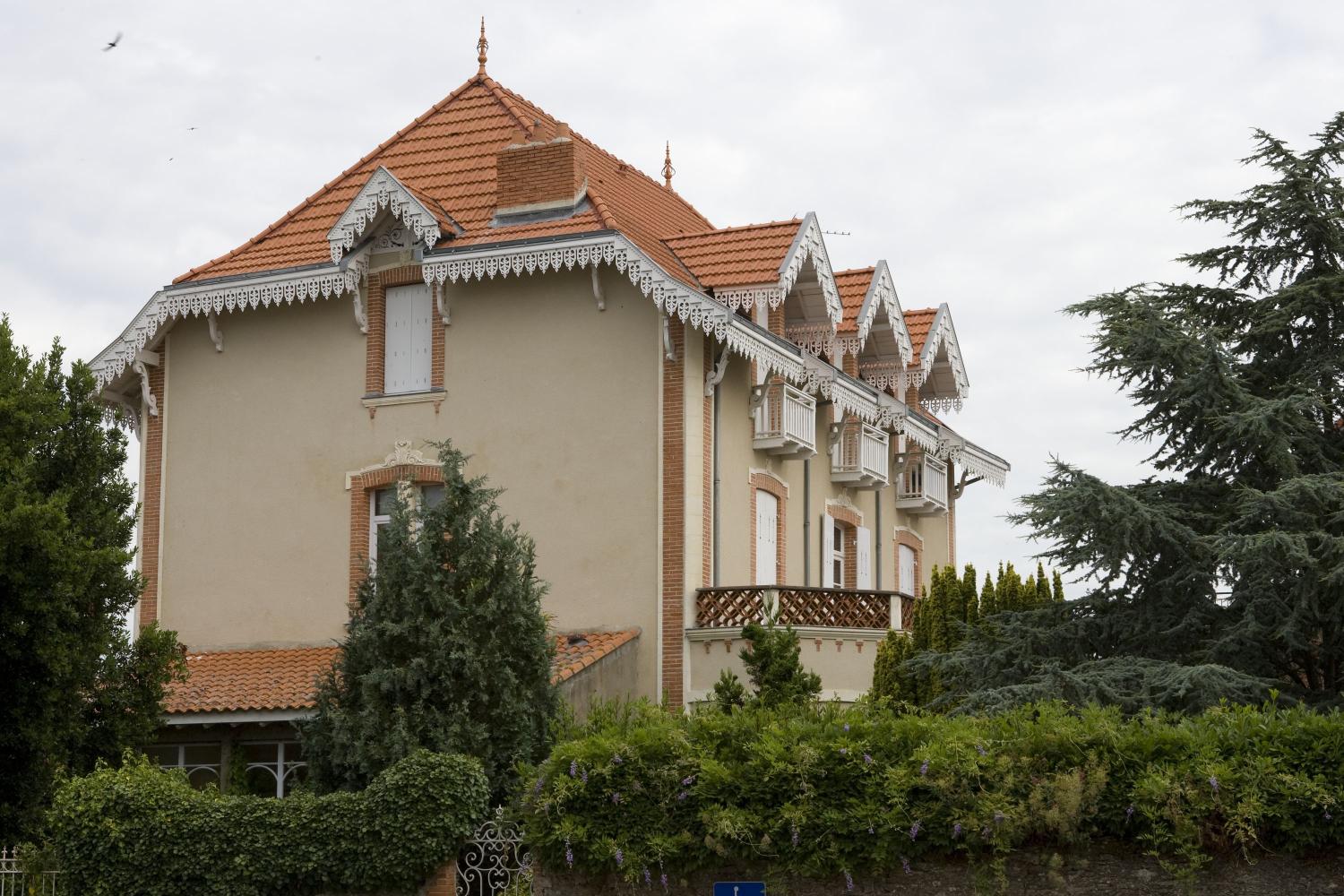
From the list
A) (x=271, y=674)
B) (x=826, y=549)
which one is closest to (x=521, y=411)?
(x=271, y=674)

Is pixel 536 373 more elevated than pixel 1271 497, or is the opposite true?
pixel 536 373

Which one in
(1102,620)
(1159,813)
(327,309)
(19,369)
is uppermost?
(327,309)

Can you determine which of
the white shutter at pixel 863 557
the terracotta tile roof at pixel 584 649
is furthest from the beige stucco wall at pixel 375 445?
the white shutter at pixel 863 557

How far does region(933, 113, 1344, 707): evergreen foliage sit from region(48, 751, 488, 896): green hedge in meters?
6.07

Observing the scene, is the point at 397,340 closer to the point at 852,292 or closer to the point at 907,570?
the point at 852,292

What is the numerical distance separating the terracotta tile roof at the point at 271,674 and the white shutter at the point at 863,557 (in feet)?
19.8

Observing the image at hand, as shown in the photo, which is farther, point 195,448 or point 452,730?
point 195,448

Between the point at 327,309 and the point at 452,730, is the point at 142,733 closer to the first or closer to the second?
the point at 452,730

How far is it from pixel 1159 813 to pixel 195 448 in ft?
57.2

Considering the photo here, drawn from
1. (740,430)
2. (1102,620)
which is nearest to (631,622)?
(740,430)

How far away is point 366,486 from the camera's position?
83.3ft

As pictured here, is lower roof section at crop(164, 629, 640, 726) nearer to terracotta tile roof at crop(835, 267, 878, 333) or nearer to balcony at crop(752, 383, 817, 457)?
balcony at crop(752, 383, 817, 457)

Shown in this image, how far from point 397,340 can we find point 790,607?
686 centimetres

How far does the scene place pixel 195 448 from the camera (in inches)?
A: 1054
